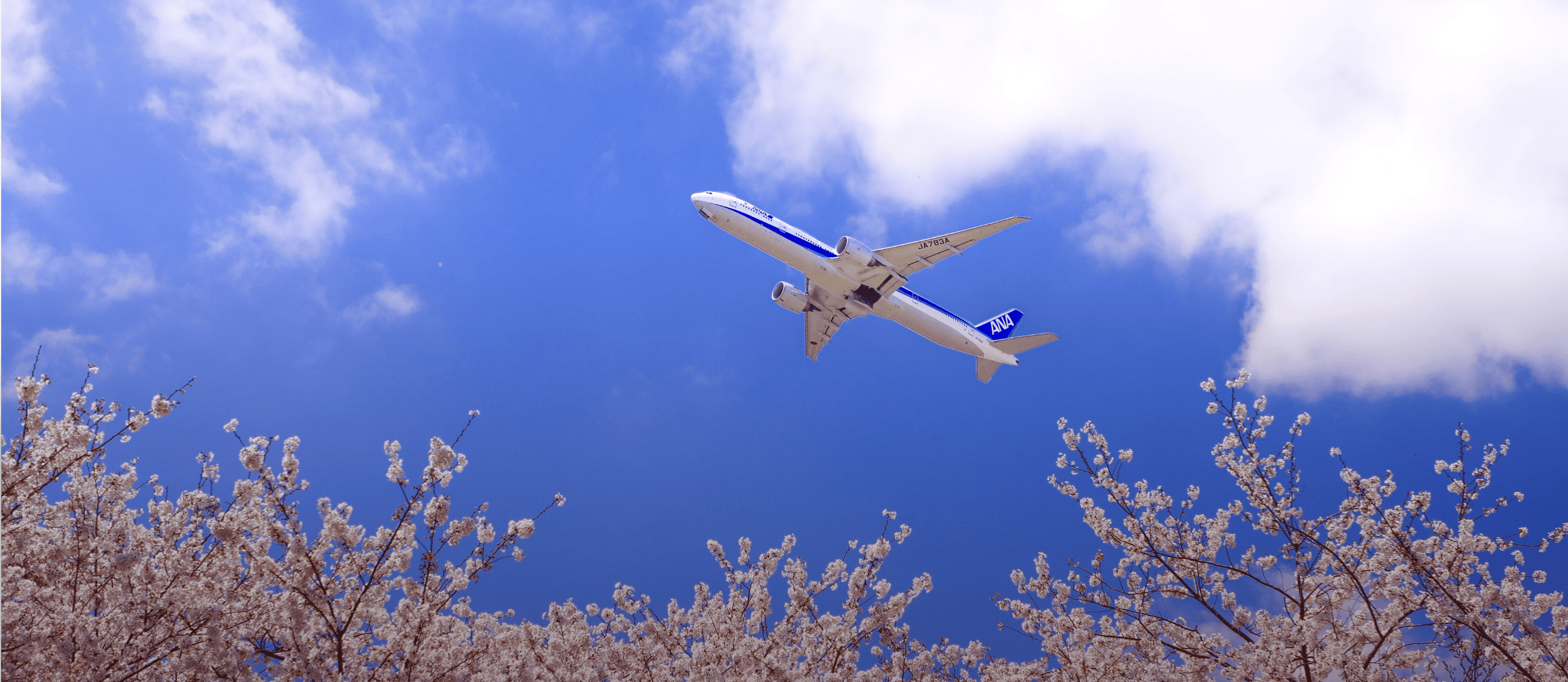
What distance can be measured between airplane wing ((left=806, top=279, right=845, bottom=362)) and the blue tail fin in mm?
7896

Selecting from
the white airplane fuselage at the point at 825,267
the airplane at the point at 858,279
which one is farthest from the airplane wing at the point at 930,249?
the white airplane fuselage at the point at 825,267

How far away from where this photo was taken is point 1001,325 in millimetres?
38406

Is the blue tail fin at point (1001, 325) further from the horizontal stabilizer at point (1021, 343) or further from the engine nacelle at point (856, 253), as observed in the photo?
the engine nacelle at point (856, 253)

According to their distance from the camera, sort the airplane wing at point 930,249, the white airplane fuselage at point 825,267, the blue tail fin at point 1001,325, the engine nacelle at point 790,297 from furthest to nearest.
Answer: the blue tail fin at point 1001,325 < the engine nacelle at point 790,297 < the white airplane fuselage at point 825,267 < the airplane wing at point 930,249

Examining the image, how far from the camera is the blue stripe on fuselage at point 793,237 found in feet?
96.0

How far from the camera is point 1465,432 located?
10094 millimetres

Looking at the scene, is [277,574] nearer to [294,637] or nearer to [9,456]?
[294,637]

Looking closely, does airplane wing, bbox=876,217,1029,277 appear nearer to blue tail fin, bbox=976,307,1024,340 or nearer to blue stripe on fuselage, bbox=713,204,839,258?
blue stripe on fuselage, bbox=713,204,839,258

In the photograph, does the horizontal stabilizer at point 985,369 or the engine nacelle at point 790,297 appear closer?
the engine nacelle at point 790,297

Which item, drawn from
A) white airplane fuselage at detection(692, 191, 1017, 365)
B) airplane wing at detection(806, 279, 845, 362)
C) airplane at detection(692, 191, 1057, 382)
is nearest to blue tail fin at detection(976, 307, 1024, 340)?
airplane at detection(692, 191, 1057, 382)

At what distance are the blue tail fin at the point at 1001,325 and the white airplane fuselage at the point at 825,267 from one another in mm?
2343

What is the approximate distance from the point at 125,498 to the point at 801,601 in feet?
34.3

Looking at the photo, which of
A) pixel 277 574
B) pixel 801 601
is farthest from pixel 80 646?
pixel 801 601

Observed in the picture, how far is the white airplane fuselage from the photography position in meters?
29.2
